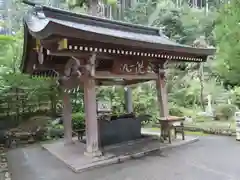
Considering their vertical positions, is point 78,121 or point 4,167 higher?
point 78,121

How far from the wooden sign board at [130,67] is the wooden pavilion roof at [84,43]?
0.36ft

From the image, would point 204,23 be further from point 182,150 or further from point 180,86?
point 182,150

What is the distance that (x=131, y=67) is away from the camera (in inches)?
253

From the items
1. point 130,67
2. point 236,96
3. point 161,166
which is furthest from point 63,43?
point 236,96

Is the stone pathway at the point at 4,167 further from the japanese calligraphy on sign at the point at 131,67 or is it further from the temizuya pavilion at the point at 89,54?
the japanese calligraphy on sign at the point at 131,67

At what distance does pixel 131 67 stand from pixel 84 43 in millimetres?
1800

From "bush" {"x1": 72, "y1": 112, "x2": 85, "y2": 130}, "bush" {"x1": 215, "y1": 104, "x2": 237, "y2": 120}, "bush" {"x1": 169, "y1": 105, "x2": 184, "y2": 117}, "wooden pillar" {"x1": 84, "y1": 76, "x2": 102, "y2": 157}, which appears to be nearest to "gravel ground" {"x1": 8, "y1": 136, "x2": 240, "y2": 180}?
"wooden pillar" {"x1": 84, "y1": 76, "x2": 102, "y2": 157}

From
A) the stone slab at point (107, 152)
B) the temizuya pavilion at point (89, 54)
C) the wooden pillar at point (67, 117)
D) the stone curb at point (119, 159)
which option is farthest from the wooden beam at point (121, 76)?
the stone curb at point (119, 159)

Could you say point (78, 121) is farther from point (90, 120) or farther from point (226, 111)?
point (226, 111)

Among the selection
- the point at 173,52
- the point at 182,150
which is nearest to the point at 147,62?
the point at 173,52

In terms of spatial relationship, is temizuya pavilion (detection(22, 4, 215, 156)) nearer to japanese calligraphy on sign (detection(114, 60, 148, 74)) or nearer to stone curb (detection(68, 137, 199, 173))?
japanese calligraphy on sign (detection(114, 60, 148, 74))

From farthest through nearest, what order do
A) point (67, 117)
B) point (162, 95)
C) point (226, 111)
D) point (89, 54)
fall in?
point (226, 111), point (67, 117), point (162, 95), point (89, 54)

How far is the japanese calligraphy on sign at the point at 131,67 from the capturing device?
616cm

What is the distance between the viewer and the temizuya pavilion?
485 centimetres
